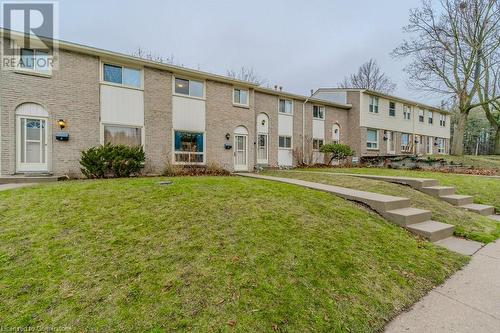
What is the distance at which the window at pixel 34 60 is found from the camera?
364 inches

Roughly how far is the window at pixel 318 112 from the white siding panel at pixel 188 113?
360 inches

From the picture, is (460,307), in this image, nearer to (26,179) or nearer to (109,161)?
(109,161)

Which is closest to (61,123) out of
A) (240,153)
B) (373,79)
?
(240,153)

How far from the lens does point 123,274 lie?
2.73m

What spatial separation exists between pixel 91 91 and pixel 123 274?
33.4ft

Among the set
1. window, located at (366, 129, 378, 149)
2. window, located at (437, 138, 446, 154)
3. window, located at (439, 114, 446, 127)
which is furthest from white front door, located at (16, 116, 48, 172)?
window, located at (439, 114, 446, 127)

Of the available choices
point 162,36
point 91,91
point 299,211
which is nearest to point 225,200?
point 299,211

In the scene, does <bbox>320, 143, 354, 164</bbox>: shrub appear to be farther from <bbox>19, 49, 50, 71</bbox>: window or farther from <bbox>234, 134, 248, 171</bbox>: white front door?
<bbox>19, 49, 50, 71</bbox>: window

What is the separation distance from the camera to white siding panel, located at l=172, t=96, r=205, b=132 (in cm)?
1238

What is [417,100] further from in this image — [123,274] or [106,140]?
[123,274]

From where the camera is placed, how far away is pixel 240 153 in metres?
14.5

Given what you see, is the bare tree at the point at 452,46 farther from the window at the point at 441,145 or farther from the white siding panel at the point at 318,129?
the white siding panel at the point at 318,129

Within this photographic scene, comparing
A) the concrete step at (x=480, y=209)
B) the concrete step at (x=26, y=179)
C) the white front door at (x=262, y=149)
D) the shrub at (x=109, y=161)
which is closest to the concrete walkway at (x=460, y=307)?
the concrete step at (x=480, y=209)

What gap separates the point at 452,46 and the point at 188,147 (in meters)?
22.3
